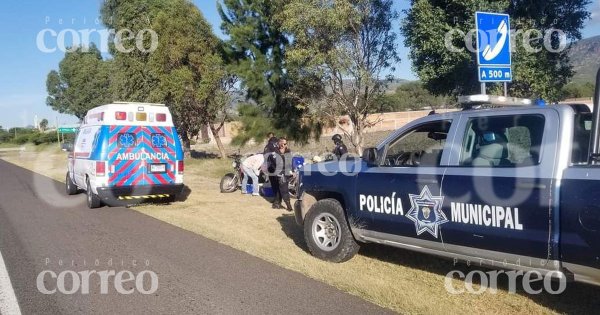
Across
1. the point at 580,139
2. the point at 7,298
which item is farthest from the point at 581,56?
the point at 7,298

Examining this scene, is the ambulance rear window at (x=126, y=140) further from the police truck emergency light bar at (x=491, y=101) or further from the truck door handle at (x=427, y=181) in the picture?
the police truck emergency light bar at (x=491, y=101)

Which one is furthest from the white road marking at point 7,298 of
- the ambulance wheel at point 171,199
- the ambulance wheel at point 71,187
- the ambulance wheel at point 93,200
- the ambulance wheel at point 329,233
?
the ambulance wheel at point 71,187

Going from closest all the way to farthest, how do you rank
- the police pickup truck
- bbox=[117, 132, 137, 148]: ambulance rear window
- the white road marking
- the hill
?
the police pickup truck, the white road marking, bbox=[117, 132, 137, 148]: ambulance rear window, the hill

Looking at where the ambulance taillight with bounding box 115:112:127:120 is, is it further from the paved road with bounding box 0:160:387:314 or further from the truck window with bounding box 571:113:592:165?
the truck window with bounding box 571:113:592:165

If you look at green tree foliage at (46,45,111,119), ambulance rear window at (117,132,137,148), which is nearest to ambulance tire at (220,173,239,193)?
ambulance rear window at (117,132,137,148)

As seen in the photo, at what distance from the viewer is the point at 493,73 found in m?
8.20

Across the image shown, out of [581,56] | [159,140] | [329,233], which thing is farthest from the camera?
[581,56]

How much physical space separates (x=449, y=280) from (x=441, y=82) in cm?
931

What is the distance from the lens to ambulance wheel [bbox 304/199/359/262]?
6.95 meters

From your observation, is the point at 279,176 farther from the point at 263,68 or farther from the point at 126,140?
the point at 263,68

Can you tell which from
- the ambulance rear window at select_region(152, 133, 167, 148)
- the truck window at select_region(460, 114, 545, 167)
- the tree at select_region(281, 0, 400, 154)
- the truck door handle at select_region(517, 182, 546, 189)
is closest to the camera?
the truck door handle at select_region(517, 182, 546, 189)

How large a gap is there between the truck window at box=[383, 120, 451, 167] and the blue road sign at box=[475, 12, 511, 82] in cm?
200

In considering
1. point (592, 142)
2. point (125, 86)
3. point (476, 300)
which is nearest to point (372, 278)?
point (476, 300)

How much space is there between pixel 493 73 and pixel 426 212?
3456 millimetres
